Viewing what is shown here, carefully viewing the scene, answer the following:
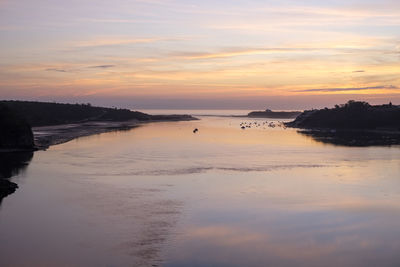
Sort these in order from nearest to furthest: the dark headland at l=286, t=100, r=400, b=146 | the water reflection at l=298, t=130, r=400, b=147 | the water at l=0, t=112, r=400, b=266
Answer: the water at l=0, t=112, r=400, b=266, the water reflection at l=298, t=130, r=400, b=147, the dark headland at l=286, t=100, r=400, b=146

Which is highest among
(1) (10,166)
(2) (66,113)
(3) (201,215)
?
(2) (66,113)

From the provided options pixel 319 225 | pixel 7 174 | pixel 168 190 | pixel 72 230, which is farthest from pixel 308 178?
pixel 7 174

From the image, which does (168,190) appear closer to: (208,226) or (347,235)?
(208,226)

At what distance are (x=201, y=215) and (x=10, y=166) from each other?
82.0ft

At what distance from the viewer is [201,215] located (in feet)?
82.9

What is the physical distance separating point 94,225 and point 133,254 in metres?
4.90

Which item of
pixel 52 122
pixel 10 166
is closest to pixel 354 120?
pixel 52 122

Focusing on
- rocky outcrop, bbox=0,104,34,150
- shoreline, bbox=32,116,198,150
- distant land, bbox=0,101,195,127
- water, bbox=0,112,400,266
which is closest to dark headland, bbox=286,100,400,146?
shoreline, bbox=32,116,198,150

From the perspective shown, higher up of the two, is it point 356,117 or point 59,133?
point 356,117

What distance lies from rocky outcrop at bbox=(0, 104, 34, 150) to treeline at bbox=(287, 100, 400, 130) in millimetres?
83049

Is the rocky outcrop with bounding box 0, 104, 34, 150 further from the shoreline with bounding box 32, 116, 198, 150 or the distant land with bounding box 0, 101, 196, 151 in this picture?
the shoreline with bounding box 32, 116, 198, 150

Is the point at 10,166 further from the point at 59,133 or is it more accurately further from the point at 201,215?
the point at 59,133

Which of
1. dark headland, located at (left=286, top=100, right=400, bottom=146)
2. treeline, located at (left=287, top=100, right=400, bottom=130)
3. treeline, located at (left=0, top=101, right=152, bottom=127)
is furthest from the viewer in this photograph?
treeline, located at (left=0, top=101, right=152, bottom=127)

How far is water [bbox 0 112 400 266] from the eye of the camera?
1908 centimetres
